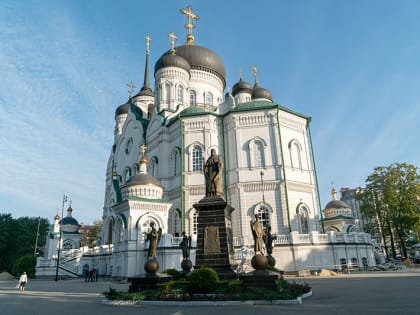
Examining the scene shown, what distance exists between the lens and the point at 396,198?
32281 millimetres

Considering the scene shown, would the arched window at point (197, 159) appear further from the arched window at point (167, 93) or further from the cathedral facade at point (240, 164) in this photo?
the arched window at point (167, 93)

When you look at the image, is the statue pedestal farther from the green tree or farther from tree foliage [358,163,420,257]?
the green tree

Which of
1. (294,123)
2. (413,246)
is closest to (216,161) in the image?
(294,123)

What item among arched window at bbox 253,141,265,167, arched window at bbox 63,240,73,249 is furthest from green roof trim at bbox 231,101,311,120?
arched window at bbox 63,240,73,249

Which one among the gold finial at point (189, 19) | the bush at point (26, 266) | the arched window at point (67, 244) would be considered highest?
the gold finial at point (189, 19)

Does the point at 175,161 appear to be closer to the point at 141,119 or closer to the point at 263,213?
the point at 141,119

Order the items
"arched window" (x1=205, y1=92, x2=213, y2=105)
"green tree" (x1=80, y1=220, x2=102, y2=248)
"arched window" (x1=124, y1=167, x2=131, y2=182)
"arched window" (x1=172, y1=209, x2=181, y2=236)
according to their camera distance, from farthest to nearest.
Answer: "green tree" (x1=80, y1=220, x2=102, y2=248), "arched window" (x1=205, y1=92, x2=213, y2=105), "arched window" (x1=124, y1=167, x2=131, y2=182), "arched window" (x1=172, y1=209, x2=181, y2=236)

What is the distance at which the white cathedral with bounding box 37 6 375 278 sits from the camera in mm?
21797

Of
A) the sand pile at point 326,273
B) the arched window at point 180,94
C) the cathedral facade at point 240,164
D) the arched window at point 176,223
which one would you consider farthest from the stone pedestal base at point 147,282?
the arched window at point 180,94

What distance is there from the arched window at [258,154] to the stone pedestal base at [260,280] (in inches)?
659

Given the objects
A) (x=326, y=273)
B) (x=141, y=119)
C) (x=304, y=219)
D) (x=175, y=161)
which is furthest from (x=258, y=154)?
(x=141, y=119)

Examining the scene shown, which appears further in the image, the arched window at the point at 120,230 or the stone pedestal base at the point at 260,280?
the arched window at the point at 120,230

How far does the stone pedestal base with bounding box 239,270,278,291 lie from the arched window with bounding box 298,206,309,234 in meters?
15.9

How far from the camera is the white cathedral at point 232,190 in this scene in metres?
21.8
